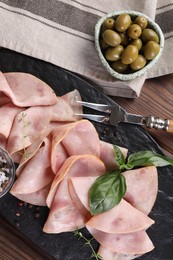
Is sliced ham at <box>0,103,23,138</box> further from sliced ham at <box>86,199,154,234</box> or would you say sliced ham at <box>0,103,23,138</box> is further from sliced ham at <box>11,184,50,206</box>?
sliced ham at <box>86,199,154,234</box>

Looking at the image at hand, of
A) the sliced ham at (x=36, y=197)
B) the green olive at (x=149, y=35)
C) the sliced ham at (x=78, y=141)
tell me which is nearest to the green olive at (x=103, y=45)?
the green olive at (x=149, y=35)

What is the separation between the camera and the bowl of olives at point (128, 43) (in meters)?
1.61

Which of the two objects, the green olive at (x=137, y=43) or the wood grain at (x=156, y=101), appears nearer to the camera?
the green olive at (x=137, y=43)

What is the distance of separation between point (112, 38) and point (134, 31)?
0.23ft

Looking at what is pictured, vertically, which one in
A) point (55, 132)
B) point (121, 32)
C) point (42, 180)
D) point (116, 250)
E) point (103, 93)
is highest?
point (121, 32)

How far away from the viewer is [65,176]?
5.32 feet

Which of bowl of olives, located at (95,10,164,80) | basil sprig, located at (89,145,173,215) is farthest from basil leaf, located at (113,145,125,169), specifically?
bowl of olives, located at (95,10,164,80)

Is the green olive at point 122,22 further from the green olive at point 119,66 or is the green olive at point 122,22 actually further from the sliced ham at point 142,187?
the sliced ham at point 142,187

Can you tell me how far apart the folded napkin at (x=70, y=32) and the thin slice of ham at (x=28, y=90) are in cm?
9

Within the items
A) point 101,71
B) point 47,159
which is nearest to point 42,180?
point 47,159

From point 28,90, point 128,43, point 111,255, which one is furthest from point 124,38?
point 111,255

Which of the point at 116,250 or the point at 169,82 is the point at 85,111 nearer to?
the point at 169,82

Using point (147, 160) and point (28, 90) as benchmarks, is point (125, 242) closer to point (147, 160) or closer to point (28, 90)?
point (147, 160)

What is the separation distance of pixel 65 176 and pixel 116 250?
0.27 m
